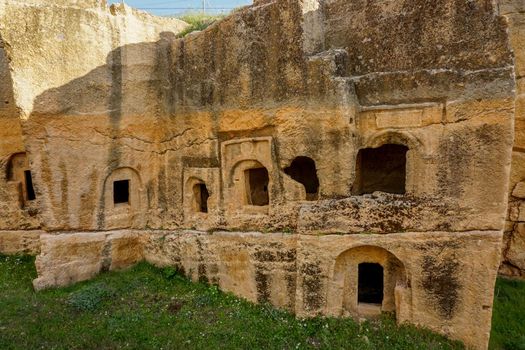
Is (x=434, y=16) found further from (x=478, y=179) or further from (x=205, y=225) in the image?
(x=205, y=225)

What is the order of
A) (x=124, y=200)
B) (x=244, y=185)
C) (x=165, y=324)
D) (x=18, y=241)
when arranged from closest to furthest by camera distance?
(x=165, y=324)
(x=244, y=185)
(x=124, y=200)
(x=18, y=241)

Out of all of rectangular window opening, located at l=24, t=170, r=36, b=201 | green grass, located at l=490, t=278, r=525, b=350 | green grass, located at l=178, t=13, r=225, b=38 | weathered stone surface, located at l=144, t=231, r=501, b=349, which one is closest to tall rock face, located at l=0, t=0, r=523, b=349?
weathered stone surface, located at l=144, t=231, r=501, b=349

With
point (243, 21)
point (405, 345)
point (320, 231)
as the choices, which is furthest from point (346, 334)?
point (243, 21)

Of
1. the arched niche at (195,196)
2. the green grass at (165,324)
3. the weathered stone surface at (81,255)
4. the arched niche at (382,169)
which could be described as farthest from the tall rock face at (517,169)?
the weathered stone surface at (81,255)

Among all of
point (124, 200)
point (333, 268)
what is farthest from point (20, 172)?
point (333, 268)

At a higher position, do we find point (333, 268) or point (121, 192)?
point (121, 192)

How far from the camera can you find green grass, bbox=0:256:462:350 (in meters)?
6.70

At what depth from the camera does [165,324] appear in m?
7.38

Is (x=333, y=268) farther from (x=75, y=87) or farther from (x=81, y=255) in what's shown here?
(x=75, y=87)

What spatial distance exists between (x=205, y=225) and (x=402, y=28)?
6103 millimetres

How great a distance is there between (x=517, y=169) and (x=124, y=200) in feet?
35.0

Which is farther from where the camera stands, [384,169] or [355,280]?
[384,169]

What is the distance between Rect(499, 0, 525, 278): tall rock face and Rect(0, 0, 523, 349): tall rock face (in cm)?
57

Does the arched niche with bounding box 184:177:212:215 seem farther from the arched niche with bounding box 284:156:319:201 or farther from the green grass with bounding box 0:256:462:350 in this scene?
the arched niche with bounding box 284:156:319:201
